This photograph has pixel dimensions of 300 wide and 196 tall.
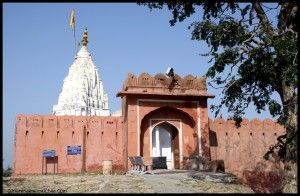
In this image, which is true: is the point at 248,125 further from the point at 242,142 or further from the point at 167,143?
the point at 167,143

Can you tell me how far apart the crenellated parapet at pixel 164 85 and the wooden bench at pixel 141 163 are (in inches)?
133

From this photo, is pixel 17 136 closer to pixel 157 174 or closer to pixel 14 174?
pixel 14 174

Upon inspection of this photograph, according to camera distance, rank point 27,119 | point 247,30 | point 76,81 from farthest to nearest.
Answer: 1. point 76,81
2. point 27,119
3. point 247,30

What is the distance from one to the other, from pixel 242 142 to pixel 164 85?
6.18 metres

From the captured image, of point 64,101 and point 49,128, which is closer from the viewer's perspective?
point 49,128

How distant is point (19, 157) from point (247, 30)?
13555 millimetres

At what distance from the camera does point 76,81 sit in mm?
35375

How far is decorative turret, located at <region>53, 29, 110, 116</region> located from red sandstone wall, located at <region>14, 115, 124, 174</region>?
13030mm

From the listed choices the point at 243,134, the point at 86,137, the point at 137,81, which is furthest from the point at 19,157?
the point at 243,134

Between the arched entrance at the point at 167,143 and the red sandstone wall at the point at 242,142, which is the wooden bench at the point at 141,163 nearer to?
the arched entrance at the point at 167,143

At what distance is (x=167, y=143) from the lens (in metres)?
21.0

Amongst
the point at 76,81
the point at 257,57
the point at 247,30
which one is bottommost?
the point at 257,57

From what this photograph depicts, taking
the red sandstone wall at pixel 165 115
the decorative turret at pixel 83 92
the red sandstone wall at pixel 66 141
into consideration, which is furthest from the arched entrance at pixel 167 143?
the decorative turret at pixel 83 92

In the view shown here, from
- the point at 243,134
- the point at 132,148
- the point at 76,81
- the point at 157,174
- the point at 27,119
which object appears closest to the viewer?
the point at 157,174
